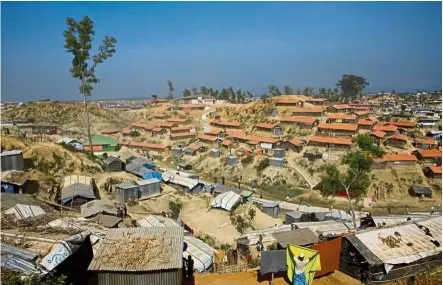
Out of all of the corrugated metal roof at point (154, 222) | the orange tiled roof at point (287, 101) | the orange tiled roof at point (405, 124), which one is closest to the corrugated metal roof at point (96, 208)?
the corrugated metal roof at point (154, 222)

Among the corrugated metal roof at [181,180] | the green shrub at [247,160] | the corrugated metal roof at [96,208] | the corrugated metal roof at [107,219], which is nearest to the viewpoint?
the corrugated metal roof at [107,219]

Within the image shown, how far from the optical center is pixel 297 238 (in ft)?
49.2

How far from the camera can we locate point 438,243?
14148mm

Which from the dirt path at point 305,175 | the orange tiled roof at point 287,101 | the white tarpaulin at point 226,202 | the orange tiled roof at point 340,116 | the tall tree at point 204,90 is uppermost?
the tall tree at point 204,90

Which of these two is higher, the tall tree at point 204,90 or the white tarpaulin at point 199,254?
the tall tree at point 204,90

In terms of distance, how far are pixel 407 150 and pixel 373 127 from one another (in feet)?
24.3

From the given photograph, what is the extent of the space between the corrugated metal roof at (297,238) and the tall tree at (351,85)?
103 metres

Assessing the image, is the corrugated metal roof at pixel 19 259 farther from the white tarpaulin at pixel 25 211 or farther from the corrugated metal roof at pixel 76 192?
the corrugated metal roof at pixel 76 192

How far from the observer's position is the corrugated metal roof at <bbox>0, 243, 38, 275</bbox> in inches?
397

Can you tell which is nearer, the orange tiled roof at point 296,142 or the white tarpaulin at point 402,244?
the white tarpaulin at point 402,244

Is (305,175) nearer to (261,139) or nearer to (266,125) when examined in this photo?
(261,139)

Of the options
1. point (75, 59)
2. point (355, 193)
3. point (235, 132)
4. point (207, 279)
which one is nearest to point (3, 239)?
point (207, 279)

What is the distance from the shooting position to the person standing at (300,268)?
40.4 ft

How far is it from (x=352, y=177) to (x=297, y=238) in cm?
3371
